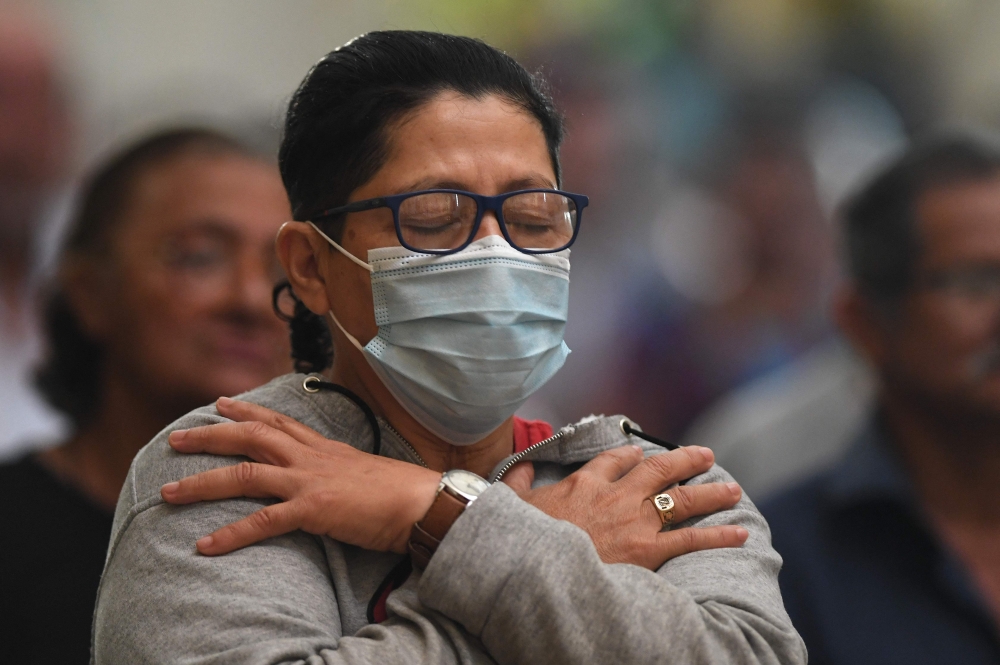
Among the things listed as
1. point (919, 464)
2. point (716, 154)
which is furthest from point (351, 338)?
point (716, 154)

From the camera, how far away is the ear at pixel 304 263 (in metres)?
1.67

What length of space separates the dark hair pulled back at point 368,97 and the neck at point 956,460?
6.79 ft

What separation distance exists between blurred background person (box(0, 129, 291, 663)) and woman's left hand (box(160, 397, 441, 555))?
135 cm

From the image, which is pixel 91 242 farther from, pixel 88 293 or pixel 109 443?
pixel 109 443

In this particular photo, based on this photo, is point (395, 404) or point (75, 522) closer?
point (395, 404)

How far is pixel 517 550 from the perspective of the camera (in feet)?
4.27

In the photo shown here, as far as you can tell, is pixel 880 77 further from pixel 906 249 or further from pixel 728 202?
pixel 906 249

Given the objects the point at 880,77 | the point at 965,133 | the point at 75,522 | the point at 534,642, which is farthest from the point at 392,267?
the point at 880,77

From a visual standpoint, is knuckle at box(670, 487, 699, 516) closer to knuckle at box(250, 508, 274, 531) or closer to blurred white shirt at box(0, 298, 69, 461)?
knuckle at box(250, 508, 274, 531)

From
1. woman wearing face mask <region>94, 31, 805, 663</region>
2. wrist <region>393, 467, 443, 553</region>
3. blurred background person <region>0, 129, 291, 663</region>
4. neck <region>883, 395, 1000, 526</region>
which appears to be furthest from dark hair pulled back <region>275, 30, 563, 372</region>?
neck <region>883, 395, 1000, 526</region>

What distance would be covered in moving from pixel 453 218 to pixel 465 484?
40 centimetres

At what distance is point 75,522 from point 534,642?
5.81 ft

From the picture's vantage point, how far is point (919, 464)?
3.24 m

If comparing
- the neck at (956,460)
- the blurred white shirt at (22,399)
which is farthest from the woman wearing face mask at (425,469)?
the neck at (956,460)
